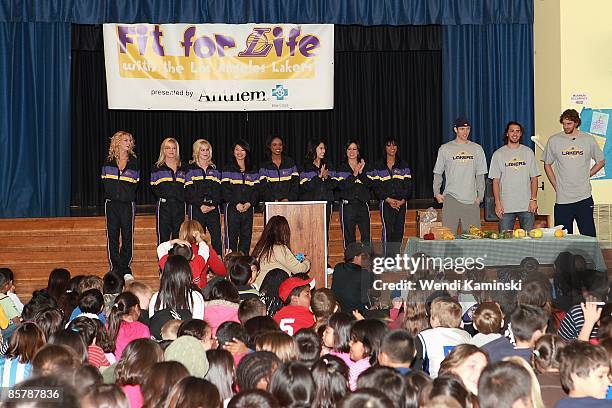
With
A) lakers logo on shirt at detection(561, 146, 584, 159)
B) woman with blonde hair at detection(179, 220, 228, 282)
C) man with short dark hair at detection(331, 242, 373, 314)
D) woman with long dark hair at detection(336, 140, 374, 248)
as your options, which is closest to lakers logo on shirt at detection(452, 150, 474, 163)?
lakers logo on shirt at detection(561, 146, 584, 159)

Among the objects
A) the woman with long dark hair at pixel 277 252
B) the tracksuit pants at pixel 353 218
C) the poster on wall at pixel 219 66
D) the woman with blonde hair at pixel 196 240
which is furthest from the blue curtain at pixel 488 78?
the woman with blonde hair at pixel 196 240

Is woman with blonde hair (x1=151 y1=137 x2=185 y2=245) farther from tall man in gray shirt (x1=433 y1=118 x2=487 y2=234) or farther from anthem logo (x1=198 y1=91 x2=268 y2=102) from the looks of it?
tall man in gray shirt (x1=433 y1=118 x2=487 y2=234)

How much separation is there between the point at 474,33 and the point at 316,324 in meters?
7.90

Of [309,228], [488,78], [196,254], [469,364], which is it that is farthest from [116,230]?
[469,364]

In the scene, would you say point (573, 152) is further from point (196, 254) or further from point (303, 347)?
point (303, 347)

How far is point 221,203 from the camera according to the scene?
10.7 m

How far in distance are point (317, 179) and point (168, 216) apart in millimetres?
1761

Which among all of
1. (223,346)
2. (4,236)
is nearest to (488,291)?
(223,346)

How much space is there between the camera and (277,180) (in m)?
10.7

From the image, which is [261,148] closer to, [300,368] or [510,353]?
[510,353]

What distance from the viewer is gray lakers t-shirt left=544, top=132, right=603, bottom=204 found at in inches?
396

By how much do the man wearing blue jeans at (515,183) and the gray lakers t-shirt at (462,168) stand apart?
26cm

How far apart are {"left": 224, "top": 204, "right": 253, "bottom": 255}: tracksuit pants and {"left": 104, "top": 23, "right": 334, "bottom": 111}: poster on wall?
2.29 metres

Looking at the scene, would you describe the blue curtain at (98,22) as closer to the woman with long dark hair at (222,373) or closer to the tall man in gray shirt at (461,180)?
the tall man in gray shirt at (461,180)
